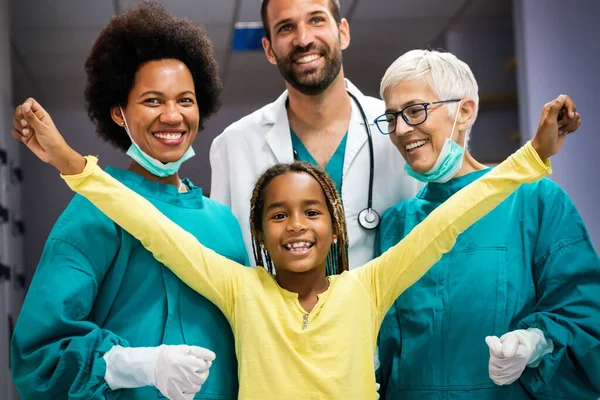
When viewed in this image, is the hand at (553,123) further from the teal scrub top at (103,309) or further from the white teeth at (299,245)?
the teal scrub top at (103,309)

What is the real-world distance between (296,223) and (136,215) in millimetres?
346

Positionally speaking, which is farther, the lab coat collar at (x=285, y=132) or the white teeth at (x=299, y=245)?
the lab coat collar at (x=285, y=132)

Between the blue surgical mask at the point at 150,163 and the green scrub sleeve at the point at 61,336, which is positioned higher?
the blue surgical mask at the point at 150,163

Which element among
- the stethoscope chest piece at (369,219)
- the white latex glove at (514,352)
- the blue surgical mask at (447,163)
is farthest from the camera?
the stethoscope chest piece at (369,219)

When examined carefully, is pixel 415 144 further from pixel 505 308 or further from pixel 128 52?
pixel 128 52

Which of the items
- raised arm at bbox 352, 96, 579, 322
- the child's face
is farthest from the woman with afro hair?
raised arm at bbox 352, 96, 579, 322

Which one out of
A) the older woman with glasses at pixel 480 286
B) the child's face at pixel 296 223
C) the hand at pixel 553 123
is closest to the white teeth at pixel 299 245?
the child's face at pixel 296 223

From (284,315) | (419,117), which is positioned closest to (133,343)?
(284,315)

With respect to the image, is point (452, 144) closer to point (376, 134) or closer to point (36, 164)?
point (376, 134)

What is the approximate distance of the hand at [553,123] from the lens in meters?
1.56

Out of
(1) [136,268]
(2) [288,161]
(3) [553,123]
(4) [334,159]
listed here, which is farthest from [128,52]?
(3) [553,123]

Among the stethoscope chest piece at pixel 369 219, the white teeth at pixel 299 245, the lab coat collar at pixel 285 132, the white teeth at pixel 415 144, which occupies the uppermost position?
the lab coat collar at pixel 285 132

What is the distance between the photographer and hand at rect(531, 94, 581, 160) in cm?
156

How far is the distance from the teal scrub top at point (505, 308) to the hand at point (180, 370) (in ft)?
1.70
